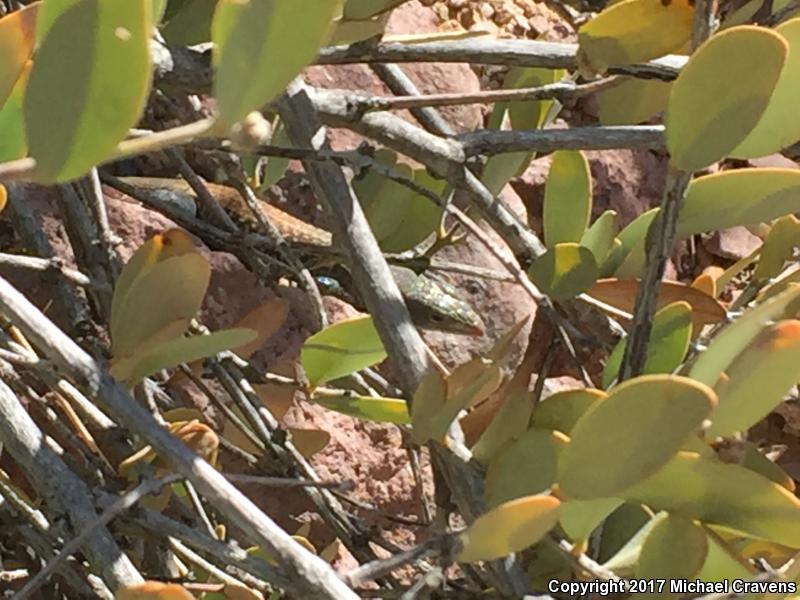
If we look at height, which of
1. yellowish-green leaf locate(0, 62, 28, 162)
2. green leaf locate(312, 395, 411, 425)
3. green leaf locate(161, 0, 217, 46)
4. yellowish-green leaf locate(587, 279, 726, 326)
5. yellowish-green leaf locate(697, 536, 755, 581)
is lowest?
yellowish-green leaf locate(697, 536, 755, 581)

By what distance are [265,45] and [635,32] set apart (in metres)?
0.32

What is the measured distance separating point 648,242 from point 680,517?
167 millimetres

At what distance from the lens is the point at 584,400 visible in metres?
0.60

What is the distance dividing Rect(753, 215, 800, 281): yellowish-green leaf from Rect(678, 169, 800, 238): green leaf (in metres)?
0.27

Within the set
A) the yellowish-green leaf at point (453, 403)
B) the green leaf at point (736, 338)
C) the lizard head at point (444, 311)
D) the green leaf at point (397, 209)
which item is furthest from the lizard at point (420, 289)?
the green leaf at point (736, 338)

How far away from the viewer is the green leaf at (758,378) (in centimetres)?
44

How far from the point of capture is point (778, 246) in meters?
0.86

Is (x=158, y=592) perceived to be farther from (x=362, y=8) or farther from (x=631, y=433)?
(x=362, y=8)

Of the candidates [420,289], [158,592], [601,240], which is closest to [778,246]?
[601,240]

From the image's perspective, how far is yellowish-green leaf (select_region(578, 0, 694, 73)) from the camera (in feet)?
1.95

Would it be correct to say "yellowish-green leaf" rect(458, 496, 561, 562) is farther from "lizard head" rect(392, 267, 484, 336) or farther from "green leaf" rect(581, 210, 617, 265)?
"lizard head" rect(392, 267, 484, 336)

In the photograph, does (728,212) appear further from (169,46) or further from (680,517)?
(169,46)

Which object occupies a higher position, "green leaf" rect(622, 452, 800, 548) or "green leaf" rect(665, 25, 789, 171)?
"green leaf" rect(665, 25, 789, 171)

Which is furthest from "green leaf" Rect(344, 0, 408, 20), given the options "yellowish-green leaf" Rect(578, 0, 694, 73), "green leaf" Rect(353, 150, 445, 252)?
"green leaf" Rect(353, 150, 445, 252)
